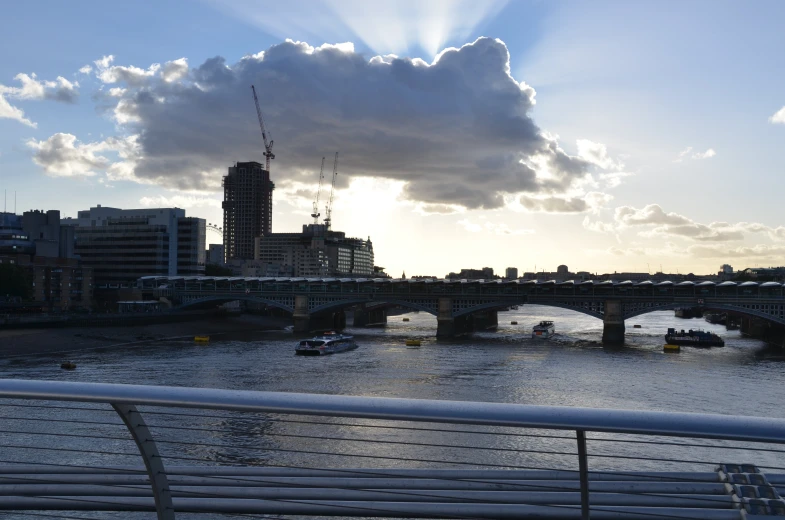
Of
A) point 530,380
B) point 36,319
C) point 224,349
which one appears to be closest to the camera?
point 530,380

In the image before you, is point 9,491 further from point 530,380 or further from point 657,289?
point 657,289

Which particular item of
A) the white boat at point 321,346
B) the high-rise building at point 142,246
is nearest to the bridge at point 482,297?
the white boat at point 321,346

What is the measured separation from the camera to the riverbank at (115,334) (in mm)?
50438

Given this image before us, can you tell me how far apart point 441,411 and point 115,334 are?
63.5 metres

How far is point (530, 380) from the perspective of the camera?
35844 millimetres

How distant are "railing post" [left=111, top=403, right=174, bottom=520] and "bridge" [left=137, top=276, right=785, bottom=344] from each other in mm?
61658

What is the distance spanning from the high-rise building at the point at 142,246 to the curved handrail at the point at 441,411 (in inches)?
4253

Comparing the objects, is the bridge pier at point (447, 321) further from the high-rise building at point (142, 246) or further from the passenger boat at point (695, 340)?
the high-rise building at point (142, 246)

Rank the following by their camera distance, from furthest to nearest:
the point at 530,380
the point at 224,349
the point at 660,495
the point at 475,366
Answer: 1. the point at 224,349
2. the point at 475,366
3. the point at 530,380
4. the point at 660,495

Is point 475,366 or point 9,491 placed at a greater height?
point 9,491

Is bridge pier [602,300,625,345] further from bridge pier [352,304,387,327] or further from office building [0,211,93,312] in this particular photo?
office building [0,211,93,312]

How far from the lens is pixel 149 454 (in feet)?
10.4

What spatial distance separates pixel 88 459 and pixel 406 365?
26.2m

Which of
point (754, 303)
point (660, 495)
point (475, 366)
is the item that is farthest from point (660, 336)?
point (660, 495)
